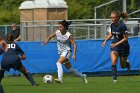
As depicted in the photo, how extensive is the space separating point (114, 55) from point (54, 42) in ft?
18.5

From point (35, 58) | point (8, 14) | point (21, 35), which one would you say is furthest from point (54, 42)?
point (8, 14)

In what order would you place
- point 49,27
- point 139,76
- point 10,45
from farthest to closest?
point 49,27, point 139,76, point 10,45

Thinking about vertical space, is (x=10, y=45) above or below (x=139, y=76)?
above

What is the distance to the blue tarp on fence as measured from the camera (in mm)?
22875

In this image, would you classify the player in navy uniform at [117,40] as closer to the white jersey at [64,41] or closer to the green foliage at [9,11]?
the white jersey at [64,41]

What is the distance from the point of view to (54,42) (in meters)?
23.3

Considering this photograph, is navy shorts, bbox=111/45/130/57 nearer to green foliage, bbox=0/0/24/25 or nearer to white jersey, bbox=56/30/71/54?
white jersey, bbox=56/30/71/54

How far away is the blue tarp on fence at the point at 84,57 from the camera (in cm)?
2288

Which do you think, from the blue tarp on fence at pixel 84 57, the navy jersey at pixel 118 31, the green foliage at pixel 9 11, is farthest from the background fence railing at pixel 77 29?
the green foliage at pixel 9 11

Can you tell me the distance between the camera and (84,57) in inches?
909

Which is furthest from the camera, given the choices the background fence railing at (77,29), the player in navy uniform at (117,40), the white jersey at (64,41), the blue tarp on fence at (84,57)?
the background fence railing at (77,29)

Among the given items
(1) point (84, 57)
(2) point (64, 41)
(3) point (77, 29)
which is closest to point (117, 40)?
(2) point (64, 41)

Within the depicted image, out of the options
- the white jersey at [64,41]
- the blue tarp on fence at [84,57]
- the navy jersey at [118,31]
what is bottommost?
the blue tarp on fence at [84,57]

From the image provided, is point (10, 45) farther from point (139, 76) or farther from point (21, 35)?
point (21, 35)
